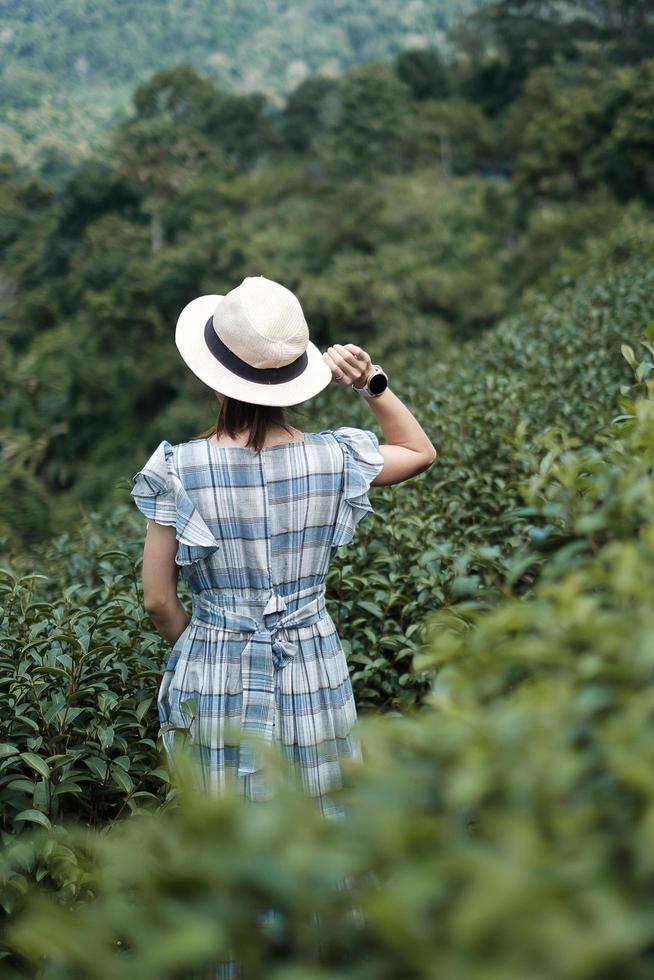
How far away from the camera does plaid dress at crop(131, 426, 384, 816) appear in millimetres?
1712

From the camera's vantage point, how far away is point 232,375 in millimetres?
1752

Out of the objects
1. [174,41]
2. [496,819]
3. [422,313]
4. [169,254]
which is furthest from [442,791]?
[174,41]

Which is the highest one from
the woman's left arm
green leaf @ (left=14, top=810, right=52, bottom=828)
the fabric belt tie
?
the woman's left arm

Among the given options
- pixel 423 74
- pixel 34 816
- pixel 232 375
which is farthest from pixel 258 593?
pixel 423 74

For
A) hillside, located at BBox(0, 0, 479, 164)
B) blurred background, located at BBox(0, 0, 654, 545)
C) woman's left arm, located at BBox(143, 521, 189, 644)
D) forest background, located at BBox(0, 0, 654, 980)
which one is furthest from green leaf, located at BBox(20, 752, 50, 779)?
hillside, located at BBox(0, 0, 479, 164)

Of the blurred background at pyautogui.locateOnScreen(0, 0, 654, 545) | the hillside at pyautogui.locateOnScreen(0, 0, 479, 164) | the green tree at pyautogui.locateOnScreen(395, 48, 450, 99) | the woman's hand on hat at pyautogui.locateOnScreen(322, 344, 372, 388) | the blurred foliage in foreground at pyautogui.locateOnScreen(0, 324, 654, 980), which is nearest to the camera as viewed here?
the blurred foliage in foreground at pyautogui.locateOnScreen(0, 324, 654, 980)

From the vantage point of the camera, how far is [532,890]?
25.4 inches

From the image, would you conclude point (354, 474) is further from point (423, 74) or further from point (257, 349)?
point (423, 74)

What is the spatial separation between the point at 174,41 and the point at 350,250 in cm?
5144

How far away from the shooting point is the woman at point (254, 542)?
172 centimetres

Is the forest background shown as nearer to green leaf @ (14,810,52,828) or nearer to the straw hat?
green leaf @ (14,810,52,828)

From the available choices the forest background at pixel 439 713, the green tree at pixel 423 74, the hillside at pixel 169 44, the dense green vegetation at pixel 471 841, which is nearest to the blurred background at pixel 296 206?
the green tree at pixel 423 74

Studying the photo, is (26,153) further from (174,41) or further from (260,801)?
(260,801)

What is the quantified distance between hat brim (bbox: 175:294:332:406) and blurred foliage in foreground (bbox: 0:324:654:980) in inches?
35.4
